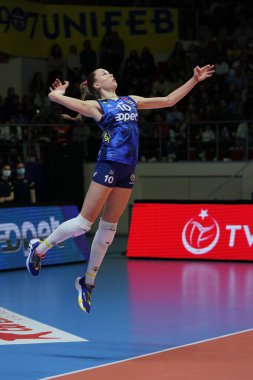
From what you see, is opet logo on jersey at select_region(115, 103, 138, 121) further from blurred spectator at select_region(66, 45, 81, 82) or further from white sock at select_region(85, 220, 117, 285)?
blurred spectator at select_region(66, 45, 81, 82)

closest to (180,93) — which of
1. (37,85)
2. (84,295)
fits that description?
(84,295)

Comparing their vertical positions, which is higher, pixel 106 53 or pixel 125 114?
pixel 106 53

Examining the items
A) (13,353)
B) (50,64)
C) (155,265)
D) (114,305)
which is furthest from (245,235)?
(50,64)

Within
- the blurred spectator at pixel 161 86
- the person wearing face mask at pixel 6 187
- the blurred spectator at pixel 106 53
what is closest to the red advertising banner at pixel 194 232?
the person wearing face mask at pixel 6 187

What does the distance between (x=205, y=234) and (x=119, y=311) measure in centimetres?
535

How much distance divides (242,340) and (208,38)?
→ 1727cm

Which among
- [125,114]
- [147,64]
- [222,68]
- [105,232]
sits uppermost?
[147,64]

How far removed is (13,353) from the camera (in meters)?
8.33

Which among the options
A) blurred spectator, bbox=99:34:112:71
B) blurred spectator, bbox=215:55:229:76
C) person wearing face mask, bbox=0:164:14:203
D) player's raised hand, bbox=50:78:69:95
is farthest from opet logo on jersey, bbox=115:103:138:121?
blurred spectator, bbox=99:34:112:71

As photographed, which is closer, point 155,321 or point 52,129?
point 155,321

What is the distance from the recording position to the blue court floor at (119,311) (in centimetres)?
832

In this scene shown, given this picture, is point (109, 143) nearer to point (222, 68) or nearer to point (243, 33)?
point (222, 68)

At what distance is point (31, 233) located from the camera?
15.0 m

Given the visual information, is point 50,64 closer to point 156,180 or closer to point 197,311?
point 156,180
